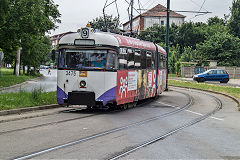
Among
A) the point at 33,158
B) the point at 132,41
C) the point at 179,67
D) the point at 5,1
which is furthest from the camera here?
the point at 179,67

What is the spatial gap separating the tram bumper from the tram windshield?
90 cm

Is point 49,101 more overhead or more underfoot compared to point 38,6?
more underfoot

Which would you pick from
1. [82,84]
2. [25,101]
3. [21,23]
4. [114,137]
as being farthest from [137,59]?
[21,23]

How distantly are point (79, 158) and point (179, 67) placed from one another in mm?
50987

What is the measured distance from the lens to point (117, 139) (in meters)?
8.00

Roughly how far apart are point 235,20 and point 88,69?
A: 69.2 m

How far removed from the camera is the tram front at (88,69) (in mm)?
12453

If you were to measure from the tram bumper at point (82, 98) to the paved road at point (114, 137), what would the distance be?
711 mm

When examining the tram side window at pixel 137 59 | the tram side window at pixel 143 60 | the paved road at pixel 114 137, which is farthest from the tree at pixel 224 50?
the paved road at pixel 114 137

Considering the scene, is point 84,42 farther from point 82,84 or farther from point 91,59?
point 82,84

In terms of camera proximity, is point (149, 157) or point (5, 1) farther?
point (5, 1)

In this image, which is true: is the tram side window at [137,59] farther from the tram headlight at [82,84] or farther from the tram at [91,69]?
the tram headlight at [82,84]

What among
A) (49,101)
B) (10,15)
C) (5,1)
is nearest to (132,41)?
(49,101)

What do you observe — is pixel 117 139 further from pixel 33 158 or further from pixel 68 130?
pixel 33 158
